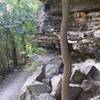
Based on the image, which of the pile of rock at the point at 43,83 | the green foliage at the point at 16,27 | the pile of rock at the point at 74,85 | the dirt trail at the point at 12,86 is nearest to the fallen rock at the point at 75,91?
the pile of rock at the point at 74,85

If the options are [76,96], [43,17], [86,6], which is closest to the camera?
[76,96]

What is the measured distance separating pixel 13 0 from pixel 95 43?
5460 millimetres

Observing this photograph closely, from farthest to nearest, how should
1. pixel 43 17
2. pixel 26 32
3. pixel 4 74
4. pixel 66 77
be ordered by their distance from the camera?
1. pixel 26 32
2. pixel 4 74
3. pixel 43 17
4. pixel 66 77

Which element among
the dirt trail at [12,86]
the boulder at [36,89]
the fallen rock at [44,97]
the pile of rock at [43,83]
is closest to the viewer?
the fallen rock at [44,97]

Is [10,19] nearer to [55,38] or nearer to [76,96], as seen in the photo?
[55,38]

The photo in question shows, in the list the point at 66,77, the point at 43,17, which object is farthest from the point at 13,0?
the point at 66,77

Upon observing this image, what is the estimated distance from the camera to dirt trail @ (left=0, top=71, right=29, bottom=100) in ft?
21.0

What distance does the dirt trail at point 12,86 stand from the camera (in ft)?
21.0

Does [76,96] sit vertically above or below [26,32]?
below

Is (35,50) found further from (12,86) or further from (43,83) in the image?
(43,83)

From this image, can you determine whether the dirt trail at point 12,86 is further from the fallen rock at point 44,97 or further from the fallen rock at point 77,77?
the fallen rock at point 77,77

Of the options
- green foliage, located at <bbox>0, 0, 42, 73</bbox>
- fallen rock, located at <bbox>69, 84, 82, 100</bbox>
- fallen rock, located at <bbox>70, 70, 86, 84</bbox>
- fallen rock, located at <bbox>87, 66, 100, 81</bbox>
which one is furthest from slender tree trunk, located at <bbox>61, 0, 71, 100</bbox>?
green foliage, located at <bbox>0, 0, 42, 73</bbox>

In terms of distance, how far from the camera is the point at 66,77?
4.15 m

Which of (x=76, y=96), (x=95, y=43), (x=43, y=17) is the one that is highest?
(x=43, y=17)
